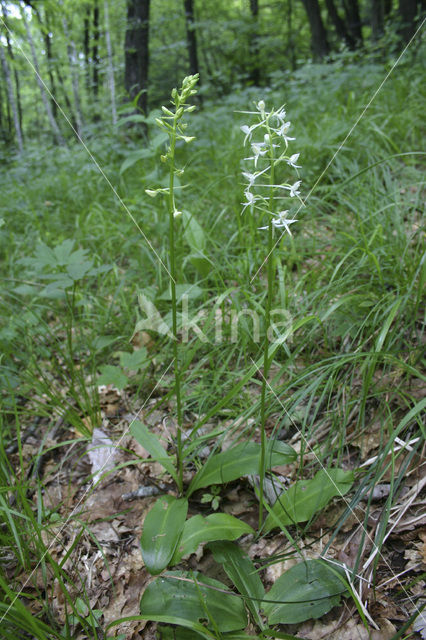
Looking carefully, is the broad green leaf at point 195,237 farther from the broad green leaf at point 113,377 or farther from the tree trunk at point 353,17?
the tree trunk at point 353,17

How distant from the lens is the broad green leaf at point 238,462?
1340 millimetres

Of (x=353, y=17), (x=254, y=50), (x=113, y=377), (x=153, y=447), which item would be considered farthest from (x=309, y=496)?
(x=353, y=17)

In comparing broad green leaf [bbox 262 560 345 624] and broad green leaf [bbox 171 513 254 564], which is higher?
broad green leaf [bbox 171 513 254 564]

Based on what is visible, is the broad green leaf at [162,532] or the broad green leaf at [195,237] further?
the broad green leaf at [195,237]

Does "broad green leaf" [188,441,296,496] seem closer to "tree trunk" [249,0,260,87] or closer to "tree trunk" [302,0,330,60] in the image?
"tree trunk" [302,0,330,60]

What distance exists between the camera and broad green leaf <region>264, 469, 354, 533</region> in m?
1.27

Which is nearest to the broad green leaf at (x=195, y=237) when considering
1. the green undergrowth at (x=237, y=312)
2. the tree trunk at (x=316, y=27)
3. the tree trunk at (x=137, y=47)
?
the green undergrowth at (x=237, y=312)

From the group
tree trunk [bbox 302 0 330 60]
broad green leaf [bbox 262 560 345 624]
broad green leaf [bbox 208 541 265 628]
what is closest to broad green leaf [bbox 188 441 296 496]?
broad green leaf [bbox 208 541 265 628]

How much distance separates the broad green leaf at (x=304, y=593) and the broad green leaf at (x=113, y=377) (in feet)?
3.14

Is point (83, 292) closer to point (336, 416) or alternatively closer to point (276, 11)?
point (336, 416)

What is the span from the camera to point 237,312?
2.00 meters

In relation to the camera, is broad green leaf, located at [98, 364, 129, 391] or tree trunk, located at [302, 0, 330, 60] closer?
broad green leaf, located at [98, 364, 129, 391]

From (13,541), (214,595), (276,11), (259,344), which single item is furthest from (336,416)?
(276,11)

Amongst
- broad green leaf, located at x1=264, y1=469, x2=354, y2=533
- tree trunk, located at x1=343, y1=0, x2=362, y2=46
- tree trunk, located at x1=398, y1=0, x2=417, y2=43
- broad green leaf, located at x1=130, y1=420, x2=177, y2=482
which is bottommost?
broad green leaf, located at x1=264, y1=469, x2=354, y2=533
